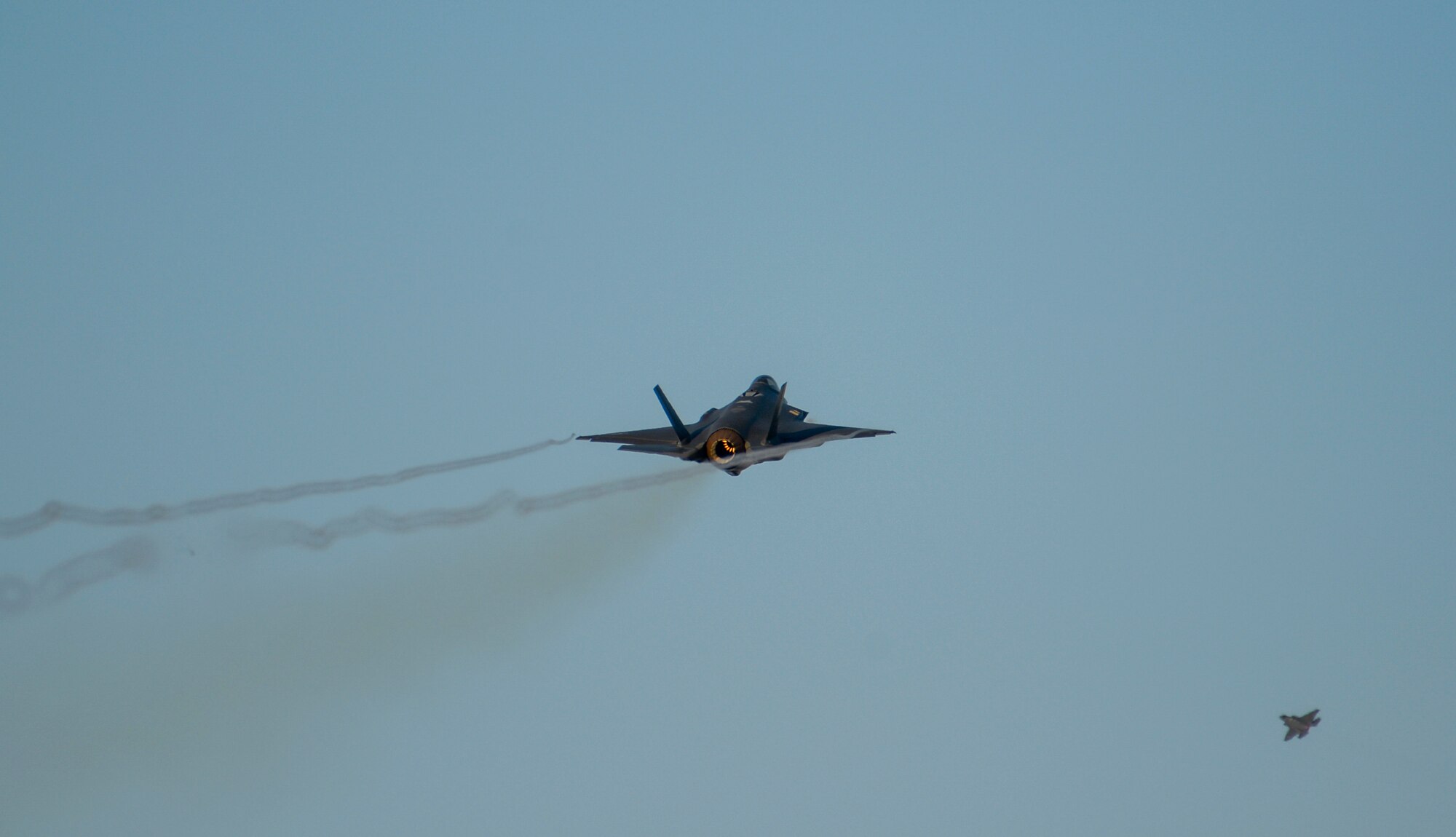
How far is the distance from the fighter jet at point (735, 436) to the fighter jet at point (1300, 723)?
19.9m

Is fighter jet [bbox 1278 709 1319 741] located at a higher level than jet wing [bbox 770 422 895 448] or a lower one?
lower

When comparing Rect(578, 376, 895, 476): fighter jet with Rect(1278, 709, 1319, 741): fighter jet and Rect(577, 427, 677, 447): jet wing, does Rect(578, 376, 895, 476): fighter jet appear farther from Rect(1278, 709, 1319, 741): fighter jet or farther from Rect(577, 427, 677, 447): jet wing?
Rect(1278, 709, 1319, 741): fighter jet

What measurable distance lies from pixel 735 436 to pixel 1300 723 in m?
25.6

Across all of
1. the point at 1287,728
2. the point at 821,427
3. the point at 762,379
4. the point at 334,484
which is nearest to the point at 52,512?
the point at 334,484

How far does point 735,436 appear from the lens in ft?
207

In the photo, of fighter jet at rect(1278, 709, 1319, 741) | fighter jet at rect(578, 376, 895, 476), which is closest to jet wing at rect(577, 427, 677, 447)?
fighter jet at rect(578, 376, 895, 476)

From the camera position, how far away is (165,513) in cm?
5406

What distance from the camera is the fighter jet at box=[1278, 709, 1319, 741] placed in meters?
71.7

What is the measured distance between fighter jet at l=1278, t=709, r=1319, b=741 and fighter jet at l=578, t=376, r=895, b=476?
65.1 ft

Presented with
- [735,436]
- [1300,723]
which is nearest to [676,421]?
[735,436]

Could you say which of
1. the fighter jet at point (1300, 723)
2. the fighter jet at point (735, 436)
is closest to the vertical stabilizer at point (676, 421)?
the fighter jet at point (735, 436)

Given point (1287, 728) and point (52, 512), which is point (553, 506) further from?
point (1287, 728)

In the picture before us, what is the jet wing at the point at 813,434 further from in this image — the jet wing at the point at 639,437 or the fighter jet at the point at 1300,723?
the fighter jet at the point at 1300,723

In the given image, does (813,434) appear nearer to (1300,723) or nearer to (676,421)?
(676,421)
